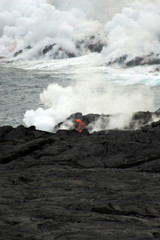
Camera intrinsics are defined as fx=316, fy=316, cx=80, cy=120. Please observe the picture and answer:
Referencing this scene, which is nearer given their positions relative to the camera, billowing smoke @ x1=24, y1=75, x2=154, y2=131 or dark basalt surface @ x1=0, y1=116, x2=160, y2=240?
dark basalt surface @ x1=0, y1=116, x2=160, y2=240

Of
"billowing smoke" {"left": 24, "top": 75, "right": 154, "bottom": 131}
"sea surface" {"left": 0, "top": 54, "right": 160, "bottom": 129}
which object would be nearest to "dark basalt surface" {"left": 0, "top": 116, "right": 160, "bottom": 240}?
"billowing smoke" {"left": 24, "top": 75, "right": 154, "bottom": 131}

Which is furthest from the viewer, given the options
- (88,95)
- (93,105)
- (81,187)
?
(88,95)

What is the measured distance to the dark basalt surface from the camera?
6.86 m

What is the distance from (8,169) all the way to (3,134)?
833cm

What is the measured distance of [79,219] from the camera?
756 centimetres

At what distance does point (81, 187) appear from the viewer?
421 inches

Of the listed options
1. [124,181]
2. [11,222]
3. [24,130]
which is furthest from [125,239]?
[24,130]

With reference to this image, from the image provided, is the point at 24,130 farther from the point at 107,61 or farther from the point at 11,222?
the point at 107,61

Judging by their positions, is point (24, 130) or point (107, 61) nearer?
point (24, 130)

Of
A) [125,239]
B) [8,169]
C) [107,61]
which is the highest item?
[107,61]

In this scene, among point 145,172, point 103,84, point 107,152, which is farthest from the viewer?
point 103,84

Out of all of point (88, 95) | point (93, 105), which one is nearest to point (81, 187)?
point (93, 105)

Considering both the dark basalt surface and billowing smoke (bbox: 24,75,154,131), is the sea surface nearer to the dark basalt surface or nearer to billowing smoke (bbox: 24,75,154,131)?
billowing smoke (bbox: 24,75,154,131)

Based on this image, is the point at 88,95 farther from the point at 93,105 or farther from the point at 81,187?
the point at 81,187
